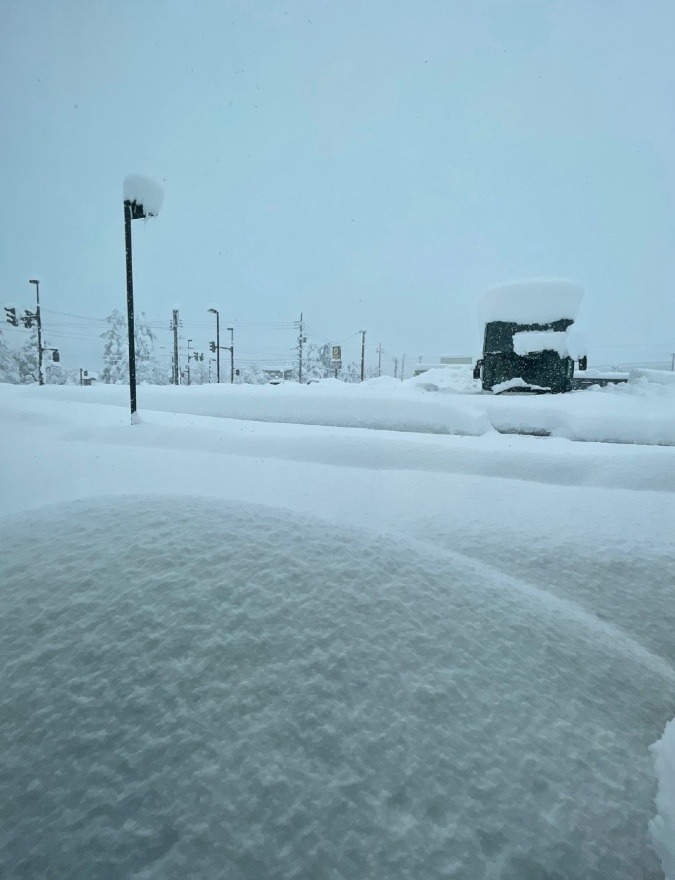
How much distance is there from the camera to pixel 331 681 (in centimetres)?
149

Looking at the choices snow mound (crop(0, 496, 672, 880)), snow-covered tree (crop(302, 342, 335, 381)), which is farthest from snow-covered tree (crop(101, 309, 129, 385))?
snow mound (crop(0, 496, 672, 880))

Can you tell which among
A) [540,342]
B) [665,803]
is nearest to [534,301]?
[540,342]

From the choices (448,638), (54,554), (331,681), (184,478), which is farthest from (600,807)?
(184,478)

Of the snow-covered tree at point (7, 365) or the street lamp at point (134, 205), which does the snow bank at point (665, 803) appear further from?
the snow-covered tree at point (7, 365)

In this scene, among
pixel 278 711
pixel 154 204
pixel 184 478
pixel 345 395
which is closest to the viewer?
pixel 278 711

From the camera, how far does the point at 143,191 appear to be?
21.3 ft

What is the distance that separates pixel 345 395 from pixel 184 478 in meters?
3.86

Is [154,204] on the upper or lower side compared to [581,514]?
upper

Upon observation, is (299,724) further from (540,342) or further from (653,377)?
(653,377)

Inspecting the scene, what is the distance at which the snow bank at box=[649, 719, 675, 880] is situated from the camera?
1.18 m

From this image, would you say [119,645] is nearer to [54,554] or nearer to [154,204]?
[54,554]

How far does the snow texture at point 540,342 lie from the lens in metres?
8.67

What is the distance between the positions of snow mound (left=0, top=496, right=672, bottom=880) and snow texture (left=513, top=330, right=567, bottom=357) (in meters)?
7.61

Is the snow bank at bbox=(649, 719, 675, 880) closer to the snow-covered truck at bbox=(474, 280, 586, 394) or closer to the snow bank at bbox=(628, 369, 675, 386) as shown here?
the snow-covered truck at bbox=(474, 280, 586, 394)
